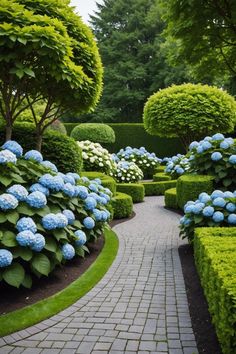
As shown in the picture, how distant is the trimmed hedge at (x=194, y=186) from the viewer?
8.11m

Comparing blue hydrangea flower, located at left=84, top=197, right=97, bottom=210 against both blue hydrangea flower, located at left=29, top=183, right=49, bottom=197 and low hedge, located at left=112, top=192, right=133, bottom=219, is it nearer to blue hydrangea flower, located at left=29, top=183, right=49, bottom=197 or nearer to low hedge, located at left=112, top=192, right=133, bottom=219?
blue hydrangea flower, located at left=29, top=183, right=49, bottom=197

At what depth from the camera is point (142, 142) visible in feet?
75.7

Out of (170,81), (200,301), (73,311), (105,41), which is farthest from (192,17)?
(105,41)

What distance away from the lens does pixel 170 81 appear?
30125 mm

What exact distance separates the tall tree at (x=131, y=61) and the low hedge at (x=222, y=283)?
27.3m

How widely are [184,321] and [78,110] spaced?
611 cm

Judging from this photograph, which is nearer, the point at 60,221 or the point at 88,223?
the point at 60,221

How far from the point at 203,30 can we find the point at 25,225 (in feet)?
11.9

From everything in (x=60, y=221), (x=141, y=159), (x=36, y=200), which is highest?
(x=141, y=159)

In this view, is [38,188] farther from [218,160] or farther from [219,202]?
[218,160]

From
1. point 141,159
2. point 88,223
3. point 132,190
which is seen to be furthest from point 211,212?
point 141,159

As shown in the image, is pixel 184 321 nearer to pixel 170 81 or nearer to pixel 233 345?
pixel 233 345

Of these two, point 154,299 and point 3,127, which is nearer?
point 154,299

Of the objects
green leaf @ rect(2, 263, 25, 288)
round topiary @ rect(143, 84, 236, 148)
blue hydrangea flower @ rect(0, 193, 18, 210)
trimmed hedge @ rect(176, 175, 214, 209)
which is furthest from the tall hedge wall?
green leaf @ rect(2, 263, 25, 288)
